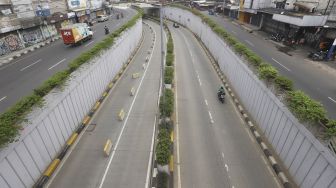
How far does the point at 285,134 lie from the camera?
15.0 m

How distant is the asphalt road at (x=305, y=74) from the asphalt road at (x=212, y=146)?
32.4ft

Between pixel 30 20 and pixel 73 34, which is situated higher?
pixel 30 20

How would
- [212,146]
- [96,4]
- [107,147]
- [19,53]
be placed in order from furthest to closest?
[96,4] < [19,53] < [212,146] < [107,147]

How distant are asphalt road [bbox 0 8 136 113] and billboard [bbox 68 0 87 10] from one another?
67.5 ft

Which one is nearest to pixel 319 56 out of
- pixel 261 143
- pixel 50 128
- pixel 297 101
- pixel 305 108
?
pixel 261 143

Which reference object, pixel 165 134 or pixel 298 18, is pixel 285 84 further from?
pixel 298 18

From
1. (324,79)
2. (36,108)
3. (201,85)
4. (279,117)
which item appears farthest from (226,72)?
(36,108)

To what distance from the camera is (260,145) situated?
695 inches

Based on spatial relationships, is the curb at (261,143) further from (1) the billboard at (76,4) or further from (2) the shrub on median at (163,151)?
(1) the billboard at (76,4)

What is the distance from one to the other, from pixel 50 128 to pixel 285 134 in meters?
16.6

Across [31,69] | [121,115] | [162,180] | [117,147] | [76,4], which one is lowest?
[31,69]

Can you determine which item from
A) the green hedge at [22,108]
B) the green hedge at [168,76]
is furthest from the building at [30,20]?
the green hedge at [168,76]

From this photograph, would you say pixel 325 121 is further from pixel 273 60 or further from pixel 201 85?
pixel 273 60

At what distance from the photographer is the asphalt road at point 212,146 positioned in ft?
48.7
